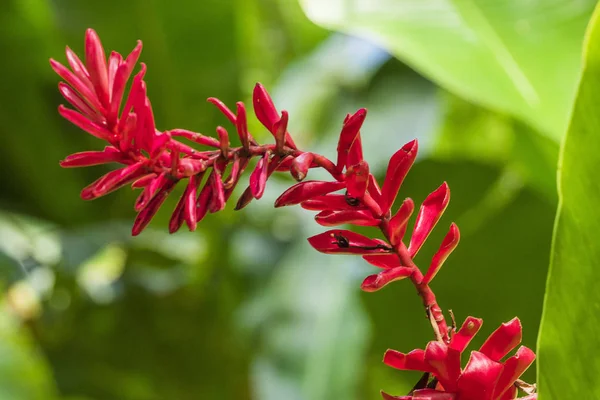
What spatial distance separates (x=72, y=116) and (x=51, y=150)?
0.72 m

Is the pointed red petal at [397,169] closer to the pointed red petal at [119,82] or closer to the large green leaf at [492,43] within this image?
the pointed red petal at [119,82]

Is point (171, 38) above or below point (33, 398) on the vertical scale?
above

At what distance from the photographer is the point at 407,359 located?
0.22m

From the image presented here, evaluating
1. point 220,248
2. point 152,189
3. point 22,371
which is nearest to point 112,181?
point 152,189

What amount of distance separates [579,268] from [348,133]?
11cm

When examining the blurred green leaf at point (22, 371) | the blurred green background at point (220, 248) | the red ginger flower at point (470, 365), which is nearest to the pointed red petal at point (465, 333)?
the red ginger flower at point (470, 365)

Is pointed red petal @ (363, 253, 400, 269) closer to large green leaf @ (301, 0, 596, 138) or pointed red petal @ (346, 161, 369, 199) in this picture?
pointed red petal @ (346, 161, 369, 199)

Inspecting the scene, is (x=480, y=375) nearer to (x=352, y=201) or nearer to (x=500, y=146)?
(x=352, y=201)

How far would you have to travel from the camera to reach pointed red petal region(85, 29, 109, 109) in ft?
0.71

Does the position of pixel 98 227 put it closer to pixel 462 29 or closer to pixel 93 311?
pixel 93 311

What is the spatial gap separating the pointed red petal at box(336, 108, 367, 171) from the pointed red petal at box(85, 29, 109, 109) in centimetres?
8

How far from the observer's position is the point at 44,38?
84cm

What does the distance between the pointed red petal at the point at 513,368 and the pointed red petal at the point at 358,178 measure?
2.8 inches

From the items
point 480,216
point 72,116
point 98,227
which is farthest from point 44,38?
point 72,116
